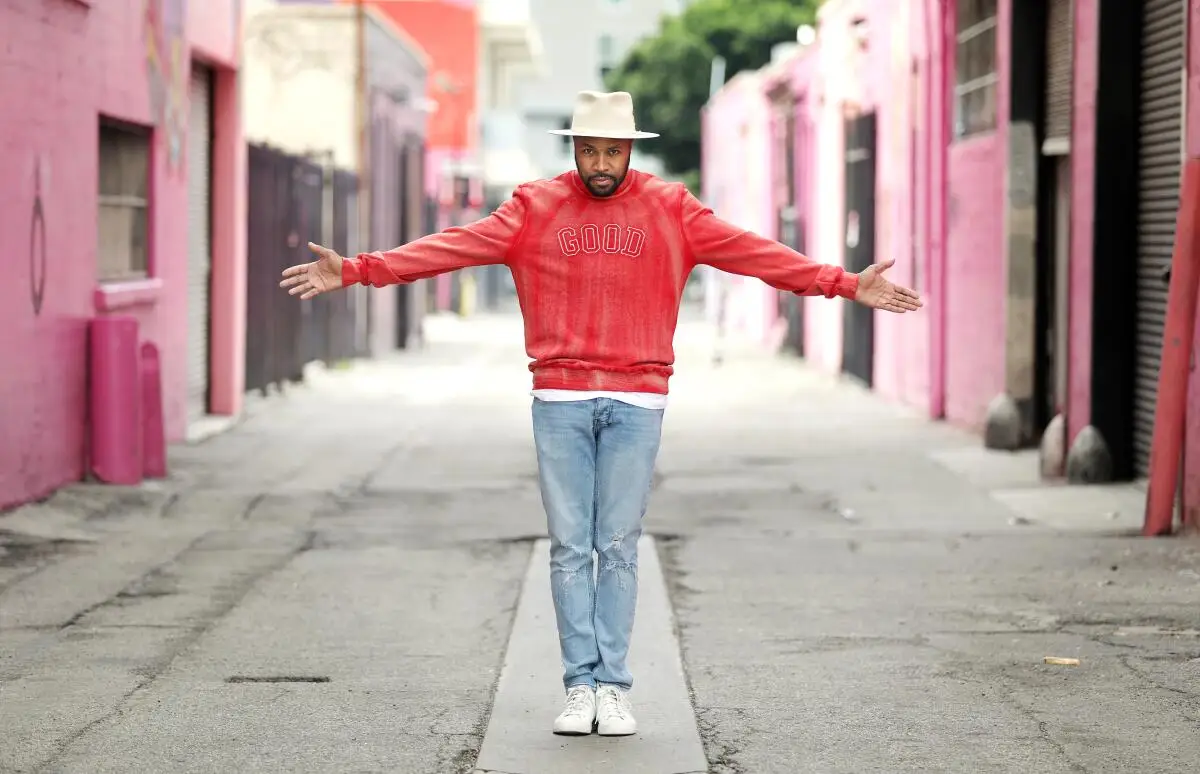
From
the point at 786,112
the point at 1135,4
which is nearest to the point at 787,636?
the point at 1135,4

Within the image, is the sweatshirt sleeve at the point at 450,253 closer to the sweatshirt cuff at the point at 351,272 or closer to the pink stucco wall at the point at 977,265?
the sweatshirt cuff at the point at 351,272

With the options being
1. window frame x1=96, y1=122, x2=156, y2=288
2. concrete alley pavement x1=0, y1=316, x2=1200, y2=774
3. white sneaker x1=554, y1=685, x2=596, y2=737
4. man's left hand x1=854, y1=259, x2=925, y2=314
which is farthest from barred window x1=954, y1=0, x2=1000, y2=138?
white sneaker x1=554, y1=685, x2=596, y2=737

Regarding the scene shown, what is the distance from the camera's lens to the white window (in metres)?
14.6

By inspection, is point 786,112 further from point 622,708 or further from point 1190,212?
point 622,708

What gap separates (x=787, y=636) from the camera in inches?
316

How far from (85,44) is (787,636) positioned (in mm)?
6959

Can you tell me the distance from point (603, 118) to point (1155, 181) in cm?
699

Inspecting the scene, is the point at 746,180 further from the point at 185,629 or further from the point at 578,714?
the point at 578,714

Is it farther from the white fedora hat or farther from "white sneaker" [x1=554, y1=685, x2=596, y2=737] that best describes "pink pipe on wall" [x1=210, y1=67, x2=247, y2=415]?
the white fedora hat

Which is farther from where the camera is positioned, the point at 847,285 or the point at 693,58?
the point at 693,58

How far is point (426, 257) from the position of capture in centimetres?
633

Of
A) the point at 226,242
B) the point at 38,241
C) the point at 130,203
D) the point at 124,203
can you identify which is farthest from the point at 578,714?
the point at 226,242

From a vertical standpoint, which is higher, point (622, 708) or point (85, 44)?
point (85, 44)

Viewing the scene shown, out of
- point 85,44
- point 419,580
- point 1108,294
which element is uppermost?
point 85,44
